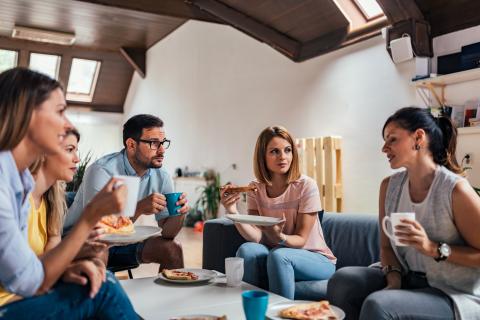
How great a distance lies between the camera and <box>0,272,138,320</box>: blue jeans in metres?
1.12

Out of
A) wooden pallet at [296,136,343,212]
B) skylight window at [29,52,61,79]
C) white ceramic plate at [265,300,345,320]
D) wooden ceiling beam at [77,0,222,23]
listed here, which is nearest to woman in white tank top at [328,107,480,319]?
white ceramic plate at [265,300,345,320]

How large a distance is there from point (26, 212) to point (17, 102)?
0.97 ft

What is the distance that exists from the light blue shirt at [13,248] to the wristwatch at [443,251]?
120 cm

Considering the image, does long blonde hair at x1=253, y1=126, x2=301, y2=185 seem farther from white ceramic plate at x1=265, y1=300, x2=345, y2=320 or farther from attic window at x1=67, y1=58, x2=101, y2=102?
attic window at x1=67, y1=58, x2=101, y2=102

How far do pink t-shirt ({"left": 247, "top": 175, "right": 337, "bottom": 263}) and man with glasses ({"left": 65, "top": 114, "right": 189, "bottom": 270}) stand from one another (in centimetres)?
51

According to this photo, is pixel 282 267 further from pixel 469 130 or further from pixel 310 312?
pixel 469 130

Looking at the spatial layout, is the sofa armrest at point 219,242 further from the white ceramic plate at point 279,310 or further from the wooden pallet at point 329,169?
the wooden pallet at point 329,169

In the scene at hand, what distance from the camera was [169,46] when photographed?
331 inches

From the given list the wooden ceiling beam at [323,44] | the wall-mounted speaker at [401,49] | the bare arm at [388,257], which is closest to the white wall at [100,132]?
the wooden ceiling beam at [323,44]

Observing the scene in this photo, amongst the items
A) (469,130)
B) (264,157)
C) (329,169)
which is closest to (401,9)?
(469,130)

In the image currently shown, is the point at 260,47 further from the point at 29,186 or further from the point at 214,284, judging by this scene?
the point at 29,186

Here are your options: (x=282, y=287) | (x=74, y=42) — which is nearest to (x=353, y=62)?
(x=282, y=287)

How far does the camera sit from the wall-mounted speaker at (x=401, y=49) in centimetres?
355

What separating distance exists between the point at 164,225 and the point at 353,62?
2.60 metres
